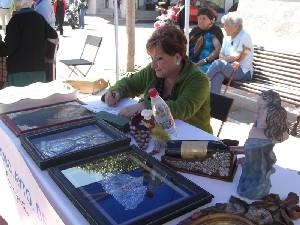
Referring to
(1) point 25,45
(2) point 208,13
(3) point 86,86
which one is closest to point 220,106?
(3) point 86,86

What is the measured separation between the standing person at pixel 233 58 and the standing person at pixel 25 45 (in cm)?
204

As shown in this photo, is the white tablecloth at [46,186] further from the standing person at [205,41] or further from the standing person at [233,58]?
the standing person at [205,41]

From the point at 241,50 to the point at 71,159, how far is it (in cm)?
367

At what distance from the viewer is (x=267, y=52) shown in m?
5.19

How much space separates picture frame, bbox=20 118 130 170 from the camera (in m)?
1.52

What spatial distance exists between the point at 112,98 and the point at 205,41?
114 inches

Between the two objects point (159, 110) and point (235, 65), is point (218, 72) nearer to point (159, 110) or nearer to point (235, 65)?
point (235, 65)

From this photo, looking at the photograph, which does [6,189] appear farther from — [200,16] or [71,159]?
[200,16]

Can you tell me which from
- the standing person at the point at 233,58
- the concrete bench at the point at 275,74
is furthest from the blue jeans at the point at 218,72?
the concrete bench at the point at 275,74

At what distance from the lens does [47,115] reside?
2.04 meters

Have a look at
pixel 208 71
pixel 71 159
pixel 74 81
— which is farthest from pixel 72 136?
pixel 208 71

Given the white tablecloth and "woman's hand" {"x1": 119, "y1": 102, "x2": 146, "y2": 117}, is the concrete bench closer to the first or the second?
"woman's hand" {"x1": 119, "y1": 102, "x2": 146, "y2": 117}

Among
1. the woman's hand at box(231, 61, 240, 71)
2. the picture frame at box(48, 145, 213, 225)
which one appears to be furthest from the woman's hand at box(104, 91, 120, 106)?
the woman's hand at box(231, 61, 240, 71)

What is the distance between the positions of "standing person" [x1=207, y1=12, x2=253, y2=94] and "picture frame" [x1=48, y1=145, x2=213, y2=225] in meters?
3.27
